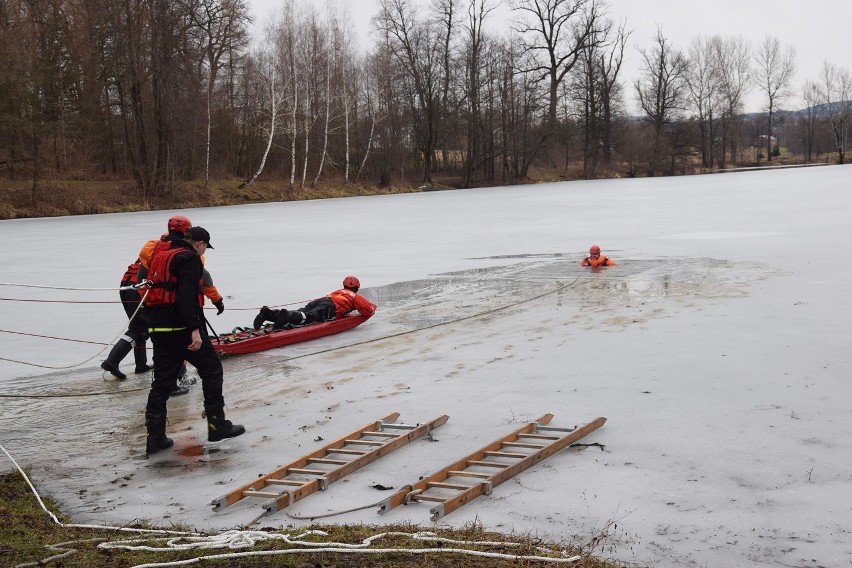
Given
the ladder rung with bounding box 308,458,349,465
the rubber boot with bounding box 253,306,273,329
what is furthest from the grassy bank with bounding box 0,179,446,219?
the ladder rung with bounding box 308,458,349,465

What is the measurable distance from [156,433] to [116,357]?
2287 millimetres

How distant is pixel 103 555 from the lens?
13.2 feet

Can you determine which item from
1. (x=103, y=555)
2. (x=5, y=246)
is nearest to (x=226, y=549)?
(x=103, y=555)

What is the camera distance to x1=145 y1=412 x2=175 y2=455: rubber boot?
5.97m

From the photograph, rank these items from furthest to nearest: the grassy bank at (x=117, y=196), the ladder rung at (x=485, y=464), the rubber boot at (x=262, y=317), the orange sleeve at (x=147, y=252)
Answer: the grassy bank at (x=117, y=196), the rubber boot at (x=262, y=317), the orange sleeve at (x=147, y=252), the ladder rung at (x=485, y=464)

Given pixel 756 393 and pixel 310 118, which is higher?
pixel 310 118

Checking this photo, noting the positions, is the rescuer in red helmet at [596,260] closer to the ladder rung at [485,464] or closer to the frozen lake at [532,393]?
the frozen lake at [532,393]

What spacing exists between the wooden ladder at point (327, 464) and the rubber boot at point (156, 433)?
3.89 feet

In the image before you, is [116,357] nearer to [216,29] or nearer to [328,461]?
[328,461]

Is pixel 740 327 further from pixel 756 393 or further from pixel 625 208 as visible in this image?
pixel 625 208

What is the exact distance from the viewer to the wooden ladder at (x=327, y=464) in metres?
4.81

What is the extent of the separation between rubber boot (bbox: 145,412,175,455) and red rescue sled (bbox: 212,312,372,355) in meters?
2.56

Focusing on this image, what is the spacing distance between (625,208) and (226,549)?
2595cm

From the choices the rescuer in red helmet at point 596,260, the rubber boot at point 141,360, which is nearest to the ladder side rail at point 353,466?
the rubber boot at point 141,360
